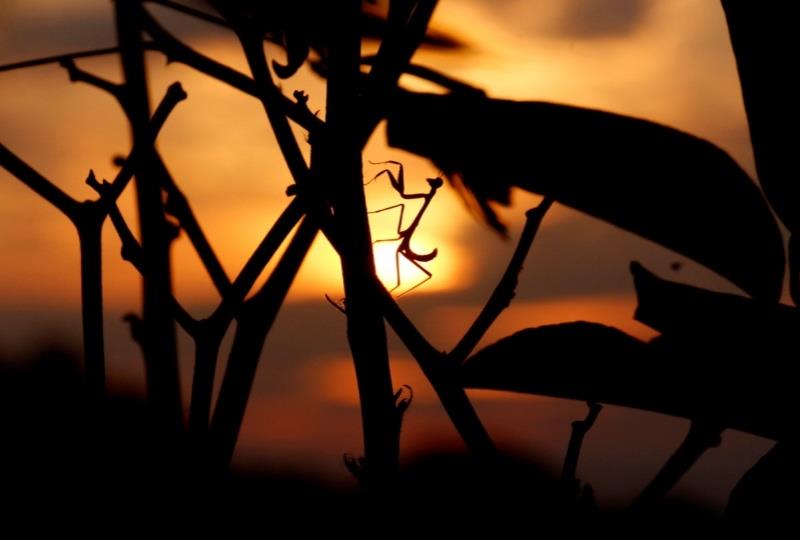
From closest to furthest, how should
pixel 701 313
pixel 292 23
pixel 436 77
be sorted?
pixel 701 313
pixel 292 23
pixel 436 77

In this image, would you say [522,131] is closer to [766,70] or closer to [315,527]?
[766,70]

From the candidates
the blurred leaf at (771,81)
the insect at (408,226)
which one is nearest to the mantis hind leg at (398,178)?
the insect at (408,226)

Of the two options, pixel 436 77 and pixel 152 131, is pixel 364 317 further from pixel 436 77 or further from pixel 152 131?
pixel 436 77

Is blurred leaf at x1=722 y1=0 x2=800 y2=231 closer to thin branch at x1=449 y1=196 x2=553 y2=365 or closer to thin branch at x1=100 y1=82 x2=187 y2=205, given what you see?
thin branch at x1=449 y1=196 x2=553 y2=365

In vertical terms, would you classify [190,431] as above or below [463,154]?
below

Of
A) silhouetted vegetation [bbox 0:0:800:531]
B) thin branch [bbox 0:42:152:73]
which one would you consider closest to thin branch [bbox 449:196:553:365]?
silhouetted vegetation [bbox 0:0:800:531]

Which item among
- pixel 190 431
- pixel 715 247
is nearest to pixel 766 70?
pixel 715 247

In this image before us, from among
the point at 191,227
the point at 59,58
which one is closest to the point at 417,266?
the point at 191,227
